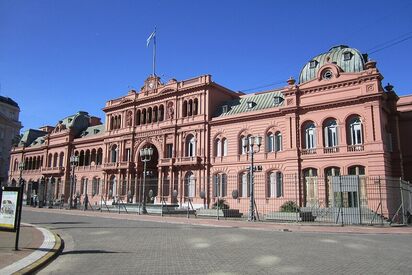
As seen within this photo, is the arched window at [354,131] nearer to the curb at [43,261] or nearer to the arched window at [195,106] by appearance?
the arched window at [195,106]

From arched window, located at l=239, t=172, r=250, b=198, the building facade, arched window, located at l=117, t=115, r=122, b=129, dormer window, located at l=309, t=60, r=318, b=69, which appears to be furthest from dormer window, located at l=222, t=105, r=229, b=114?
the building facade

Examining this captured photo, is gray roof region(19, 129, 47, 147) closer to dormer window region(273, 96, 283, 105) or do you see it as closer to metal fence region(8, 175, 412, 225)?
metal fence region(8, 175, 412, 225)

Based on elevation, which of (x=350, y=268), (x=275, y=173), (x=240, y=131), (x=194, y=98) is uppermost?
(x=194, y=98)

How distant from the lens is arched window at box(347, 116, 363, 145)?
110 feet

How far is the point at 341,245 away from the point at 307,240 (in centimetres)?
168

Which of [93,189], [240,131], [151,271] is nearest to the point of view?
[151,271]

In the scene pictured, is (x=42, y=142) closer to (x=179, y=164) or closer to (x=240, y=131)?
(x=179, y=164)

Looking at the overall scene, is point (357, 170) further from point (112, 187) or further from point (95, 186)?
point (95, 186)

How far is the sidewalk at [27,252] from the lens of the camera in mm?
8930

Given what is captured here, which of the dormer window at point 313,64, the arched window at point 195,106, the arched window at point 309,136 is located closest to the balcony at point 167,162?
the arched window at point 195,106

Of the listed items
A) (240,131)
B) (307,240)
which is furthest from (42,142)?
(307,240)

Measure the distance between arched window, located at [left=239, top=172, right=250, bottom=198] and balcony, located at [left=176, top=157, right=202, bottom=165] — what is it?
17.6 feet

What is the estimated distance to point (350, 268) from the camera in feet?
31.5

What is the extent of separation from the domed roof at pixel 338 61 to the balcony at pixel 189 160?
14094 millimetres
